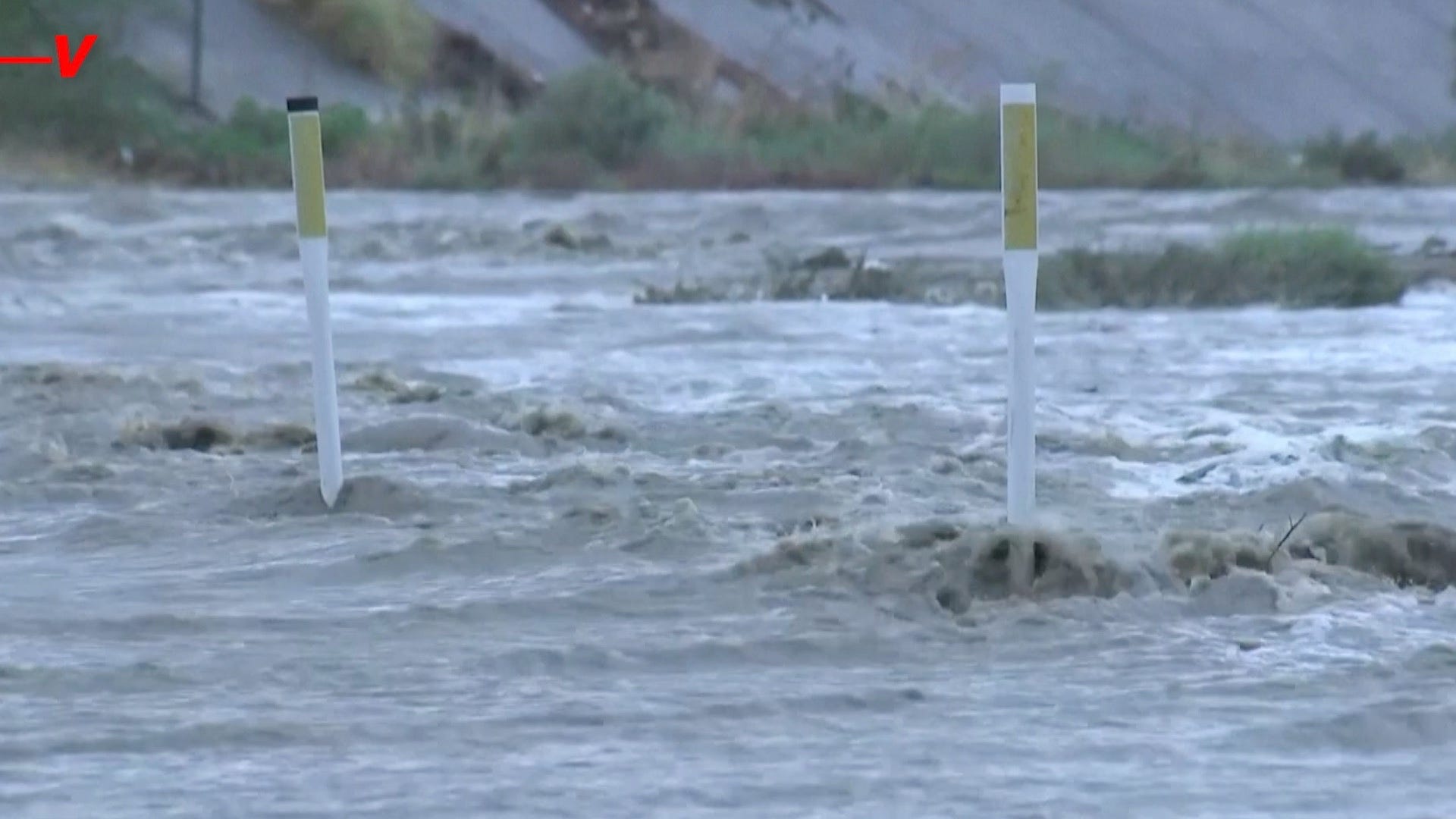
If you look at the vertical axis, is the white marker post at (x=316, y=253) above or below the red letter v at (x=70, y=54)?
below

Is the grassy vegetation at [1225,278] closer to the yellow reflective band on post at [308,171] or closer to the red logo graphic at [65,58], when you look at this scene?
the yellow reflective band on post at [308,171]

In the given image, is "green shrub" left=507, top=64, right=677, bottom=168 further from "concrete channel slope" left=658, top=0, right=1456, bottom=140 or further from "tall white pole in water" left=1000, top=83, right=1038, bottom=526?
"tall white pole in water" left=1000, top=83, right=1038, bottom=526

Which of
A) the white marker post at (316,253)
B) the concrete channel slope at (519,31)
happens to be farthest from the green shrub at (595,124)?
the white marker post at (316,253)

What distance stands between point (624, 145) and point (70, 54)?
31.2ft

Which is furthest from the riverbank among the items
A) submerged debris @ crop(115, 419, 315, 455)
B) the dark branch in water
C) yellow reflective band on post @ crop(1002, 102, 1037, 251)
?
yellow reflective band on post @ crop(1002, 102, 1037, 251)

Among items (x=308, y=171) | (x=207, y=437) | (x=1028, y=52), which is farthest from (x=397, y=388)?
(x=1028, y=52)

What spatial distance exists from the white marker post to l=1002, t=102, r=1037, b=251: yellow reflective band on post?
1.86m

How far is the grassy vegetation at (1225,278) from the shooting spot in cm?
1316

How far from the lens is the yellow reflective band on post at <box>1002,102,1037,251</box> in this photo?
217 inches

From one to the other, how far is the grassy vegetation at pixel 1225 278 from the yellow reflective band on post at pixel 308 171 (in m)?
6.99

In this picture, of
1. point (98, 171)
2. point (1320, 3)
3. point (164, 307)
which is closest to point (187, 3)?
point (98, 171)

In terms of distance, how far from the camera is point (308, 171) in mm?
6398

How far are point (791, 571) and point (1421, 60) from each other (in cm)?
4501

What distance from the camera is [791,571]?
5672 mm
